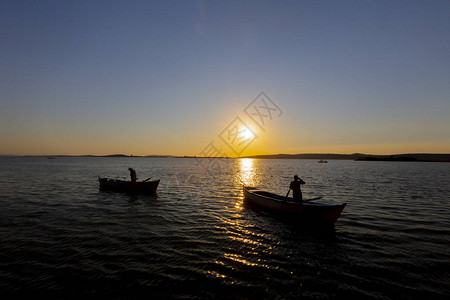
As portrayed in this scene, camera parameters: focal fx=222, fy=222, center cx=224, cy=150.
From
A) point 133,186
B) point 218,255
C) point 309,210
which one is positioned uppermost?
point 133,186

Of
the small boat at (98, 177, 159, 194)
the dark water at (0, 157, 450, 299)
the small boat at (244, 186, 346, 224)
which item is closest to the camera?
the dark water at (0, 157, 450, 299)

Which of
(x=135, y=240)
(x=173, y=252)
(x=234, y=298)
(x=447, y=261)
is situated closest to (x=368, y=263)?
(x=447, y=261)

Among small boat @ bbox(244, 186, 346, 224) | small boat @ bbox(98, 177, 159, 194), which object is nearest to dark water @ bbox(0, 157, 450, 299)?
small boat @ bbox(244, 186, 346, 224)

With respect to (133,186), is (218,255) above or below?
below

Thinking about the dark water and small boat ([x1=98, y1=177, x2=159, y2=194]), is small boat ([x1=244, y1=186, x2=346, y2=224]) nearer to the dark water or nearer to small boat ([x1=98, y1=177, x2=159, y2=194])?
the dark water

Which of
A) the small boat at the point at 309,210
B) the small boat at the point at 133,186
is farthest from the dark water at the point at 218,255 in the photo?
the small boat at the point at 133,186

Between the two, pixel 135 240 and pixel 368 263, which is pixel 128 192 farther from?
pixel 368 263

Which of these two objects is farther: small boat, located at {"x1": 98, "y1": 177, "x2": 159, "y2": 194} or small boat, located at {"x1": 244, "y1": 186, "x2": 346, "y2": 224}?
small boat, located at {"x1": 98, "y1": 177, "x2": 159, "y2": 194}

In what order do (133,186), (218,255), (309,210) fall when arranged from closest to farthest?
(218,255)
(309,210)
(133,186)

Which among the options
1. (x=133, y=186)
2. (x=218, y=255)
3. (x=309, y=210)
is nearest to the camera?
(x=218, y=255)

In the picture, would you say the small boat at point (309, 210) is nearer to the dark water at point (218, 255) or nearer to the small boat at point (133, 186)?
the dark water at point (218, 255)

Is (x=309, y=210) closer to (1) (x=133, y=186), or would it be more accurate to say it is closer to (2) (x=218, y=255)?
(2) (x=218, y=255)

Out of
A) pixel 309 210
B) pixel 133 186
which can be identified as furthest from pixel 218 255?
pixel 133 186

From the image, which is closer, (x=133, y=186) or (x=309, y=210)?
(x=309, y=210)
